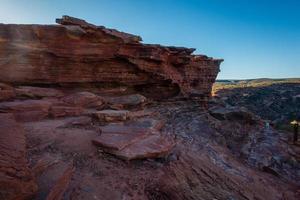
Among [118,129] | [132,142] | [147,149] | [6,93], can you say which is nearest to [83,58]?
[6,93]

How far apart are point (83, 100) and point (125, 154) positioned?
6571 millimetres

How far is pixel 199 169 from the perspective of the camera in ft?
30.6

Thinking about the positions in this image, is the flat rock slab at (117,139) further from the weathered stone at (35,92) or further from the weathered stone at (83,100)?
the weathered stone at (35,92)

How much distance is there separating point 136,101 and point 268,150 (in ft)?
28.8

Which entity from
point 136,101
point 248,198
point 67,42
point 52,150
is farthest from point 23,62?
point 248,198

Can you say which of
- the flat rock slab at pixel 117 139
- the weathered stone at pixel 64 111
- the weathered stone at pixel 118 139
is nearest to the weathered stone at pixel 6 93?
the weathered stone at pixel 64 111

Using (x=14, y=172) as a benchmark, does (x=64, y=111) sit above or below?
above

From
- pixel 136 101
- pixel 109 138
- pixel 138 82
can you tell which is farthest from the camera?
pixel 138 82

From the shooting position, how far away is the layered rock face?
44.2ft

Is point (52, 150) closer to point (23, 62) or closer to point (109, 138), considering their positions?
point (109, 138)

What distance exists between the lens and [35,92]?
13023mm

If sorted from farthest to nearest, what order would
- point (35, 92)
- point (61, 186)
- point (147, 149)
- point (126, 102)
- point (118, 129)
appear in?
point (126, 102)
point (35, 92)
point (118, 129)
point (147, 149)
point (61, 186)

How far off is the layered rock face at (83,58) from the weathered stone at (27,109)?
3.74m

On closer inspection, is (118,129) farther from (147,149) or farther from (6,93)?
(6,93)
